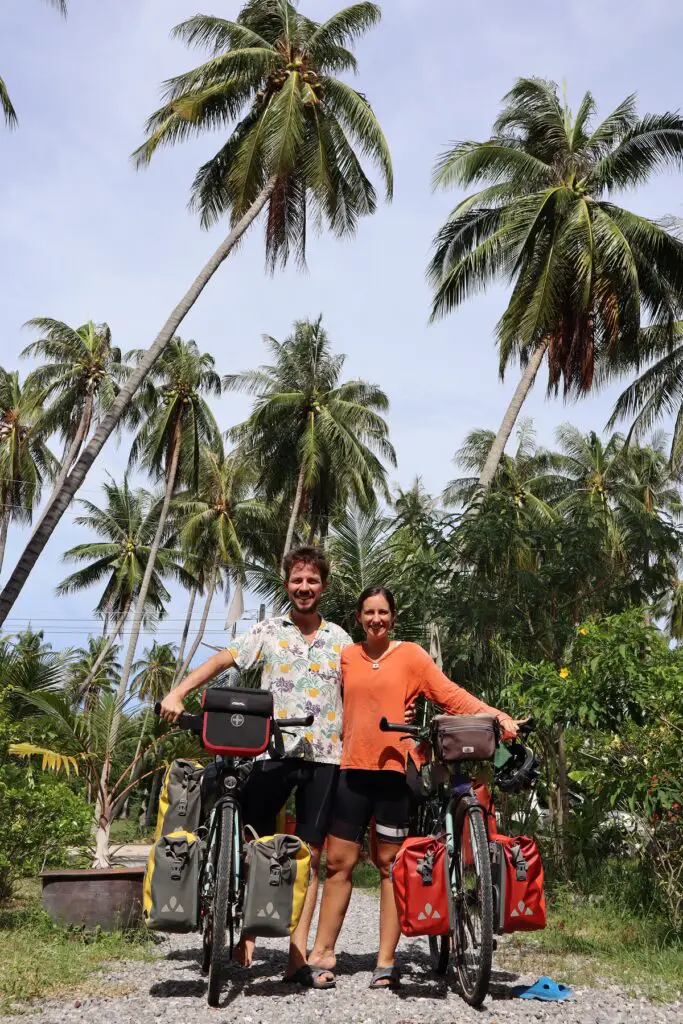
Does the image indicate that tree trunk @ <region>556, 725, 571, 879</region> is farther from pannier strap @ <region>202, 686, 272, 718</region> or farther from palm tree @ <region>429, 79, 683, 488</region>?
palm tree @ <region>429, 79, 683, 488</region>

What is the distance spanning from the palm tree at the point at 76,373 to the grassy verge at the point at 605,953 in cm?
2740

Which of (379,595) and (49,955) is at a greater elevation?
(379,595)

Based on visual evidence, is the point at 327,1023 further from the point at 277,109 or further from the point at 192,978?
the point at 277,109

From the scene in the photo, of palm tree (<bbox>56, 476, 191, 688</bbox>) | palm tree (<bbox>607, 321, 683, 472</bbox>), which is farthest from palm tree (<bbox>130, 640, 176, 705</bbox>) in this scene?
palm tree (<bbox>607, 321, 683, 472</bbox>)

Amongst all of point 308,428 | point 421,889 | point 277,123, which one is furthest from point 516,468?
point 421,889

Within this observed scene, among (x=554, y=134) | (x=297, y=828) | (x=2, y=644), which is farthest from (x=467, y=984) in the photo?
(x=554, y=134)

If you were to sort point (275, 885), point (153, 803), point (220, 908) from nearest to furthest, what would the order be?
point (220, 908), point (275, 885), point (153, 803)

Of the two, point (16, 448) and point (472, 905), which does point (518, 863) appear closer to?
point (472, 905)

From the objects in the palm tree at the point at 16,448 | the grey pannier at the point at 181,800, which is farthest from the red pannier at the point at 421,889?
the palm tree at the point at 16,448

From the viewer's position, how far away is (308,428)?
95.9 feet

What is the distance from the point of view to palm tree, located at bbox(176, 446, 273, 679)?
3484 centimetres

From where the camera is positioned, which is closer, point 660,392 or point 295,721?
point 295,721

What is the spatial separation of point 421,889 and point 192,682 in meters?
1.30

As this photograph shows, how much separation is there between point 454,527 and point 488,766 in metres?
6.51
